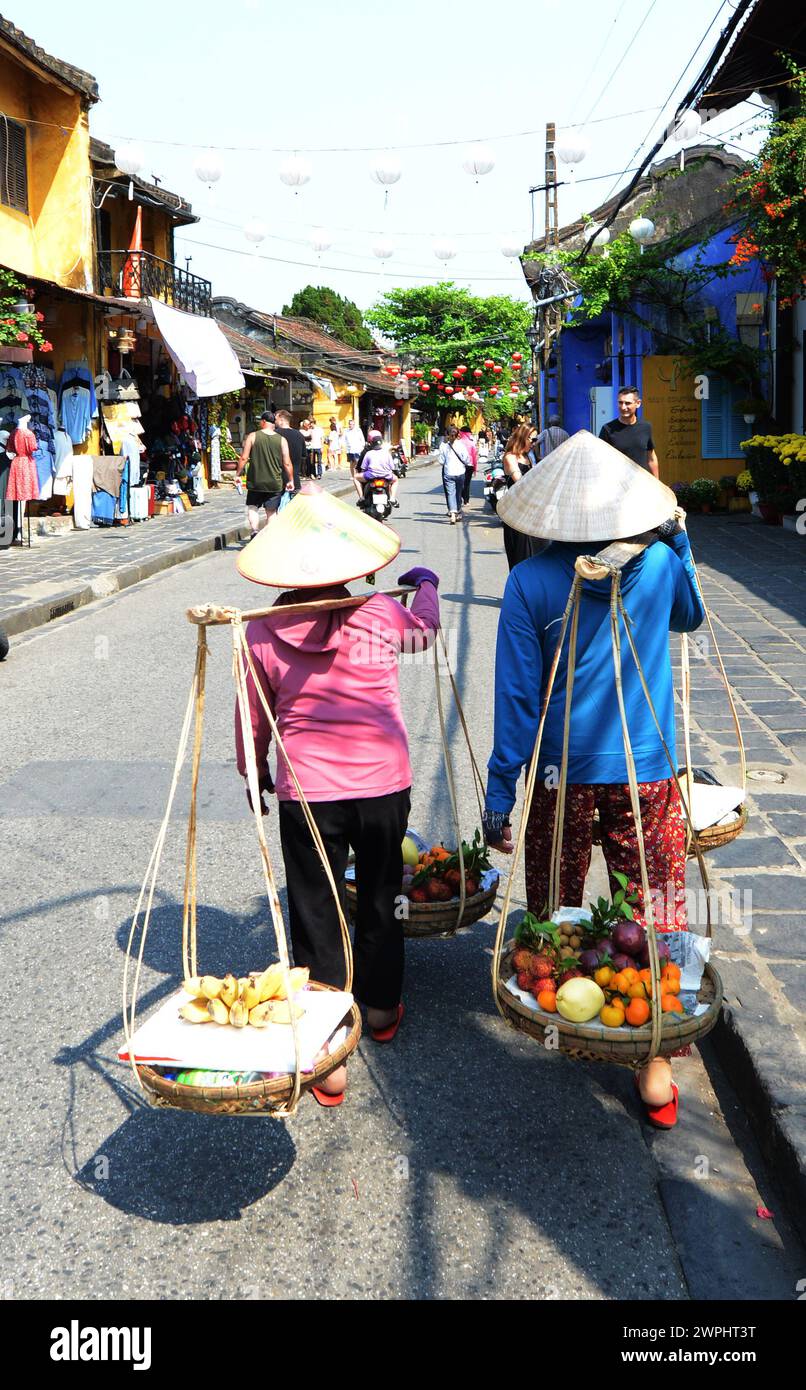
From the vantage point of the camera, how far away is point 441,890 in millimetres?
3904

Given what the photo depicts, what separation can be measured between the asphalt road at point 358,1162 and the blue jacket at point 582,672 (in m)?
0.87

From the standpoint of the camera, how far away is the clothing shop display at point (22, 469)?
16.0 m

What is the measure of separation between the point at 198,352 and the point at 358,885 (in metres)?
21.9

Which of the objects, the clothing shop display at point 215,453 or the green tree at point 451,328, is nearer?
the clothing shop display at point 215,453

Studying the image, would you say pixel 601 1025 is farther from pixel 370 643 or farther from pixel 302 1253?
pixel 370 643

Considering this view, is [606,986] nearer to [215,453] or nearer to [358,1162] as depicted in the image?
[358,1162]

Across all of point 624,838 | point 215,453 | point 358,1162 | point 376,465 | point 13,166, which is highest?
point 13,166

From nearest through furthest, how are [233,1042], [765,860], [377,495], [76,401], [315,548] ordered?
[233,1042]
[315,548]
[765,860]
[377,495]
[76,401]

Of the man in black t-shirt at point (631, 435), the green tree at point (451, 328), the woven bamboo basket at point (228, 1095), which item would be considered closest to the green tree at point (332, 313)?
the green tree at point (451, 328)

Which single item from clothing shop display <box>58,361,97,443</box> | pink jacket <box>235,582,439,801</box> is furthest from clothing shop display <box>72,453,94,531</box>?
pink jacket <box>235,582,439,801</box>

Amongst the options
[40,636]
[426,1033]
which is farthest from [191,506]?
[426,1033]

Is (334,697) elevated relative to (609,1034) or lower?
elevated

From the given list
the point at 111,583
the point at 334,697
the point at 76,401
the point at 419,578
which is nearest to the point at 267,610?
the point at 334,697

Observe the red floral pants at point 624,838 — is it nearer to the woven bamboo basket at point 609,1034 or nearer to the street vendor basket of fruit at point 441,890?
the street vendor basket of fruit at point 441,890
